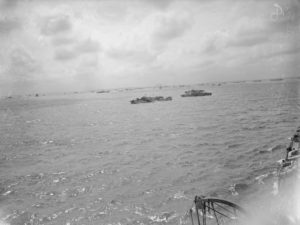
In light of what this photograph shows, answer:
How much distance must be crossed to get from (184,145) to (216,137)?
7151mm

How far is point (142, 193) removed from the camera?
20.5 m

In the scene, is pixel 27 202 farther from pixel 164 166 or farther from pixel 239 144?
pixel 239 144

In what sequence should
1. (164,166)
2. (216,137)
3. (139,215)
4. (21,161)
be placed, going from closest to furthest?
(139,215), (164,166), (21,161), (216,137)

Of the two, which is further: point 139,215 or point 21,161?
point 21,161

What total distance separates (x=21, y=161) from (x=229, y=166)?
28008mm

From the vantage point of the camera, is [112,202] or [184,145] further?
[184,145]

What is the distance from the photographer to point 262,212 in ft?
53.3

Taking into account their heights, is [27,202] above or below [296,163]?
below

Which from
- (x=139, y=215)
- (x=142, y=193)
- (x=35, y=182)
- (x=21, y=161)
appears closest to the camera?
(x=139, y=215)

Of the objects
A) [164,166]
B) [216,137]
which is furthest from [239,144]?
[164,166]

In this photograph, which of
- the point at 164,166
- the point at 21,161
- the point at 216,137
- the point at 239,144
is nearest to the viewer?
the point at 164,166

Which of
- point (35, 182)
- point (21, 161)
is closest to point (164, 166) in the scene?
point (35, 182)

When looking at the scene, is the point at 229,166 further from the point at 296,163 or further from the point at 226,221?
the point at 226,221

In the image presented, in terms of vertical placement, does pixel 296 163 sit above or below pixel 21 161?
above
